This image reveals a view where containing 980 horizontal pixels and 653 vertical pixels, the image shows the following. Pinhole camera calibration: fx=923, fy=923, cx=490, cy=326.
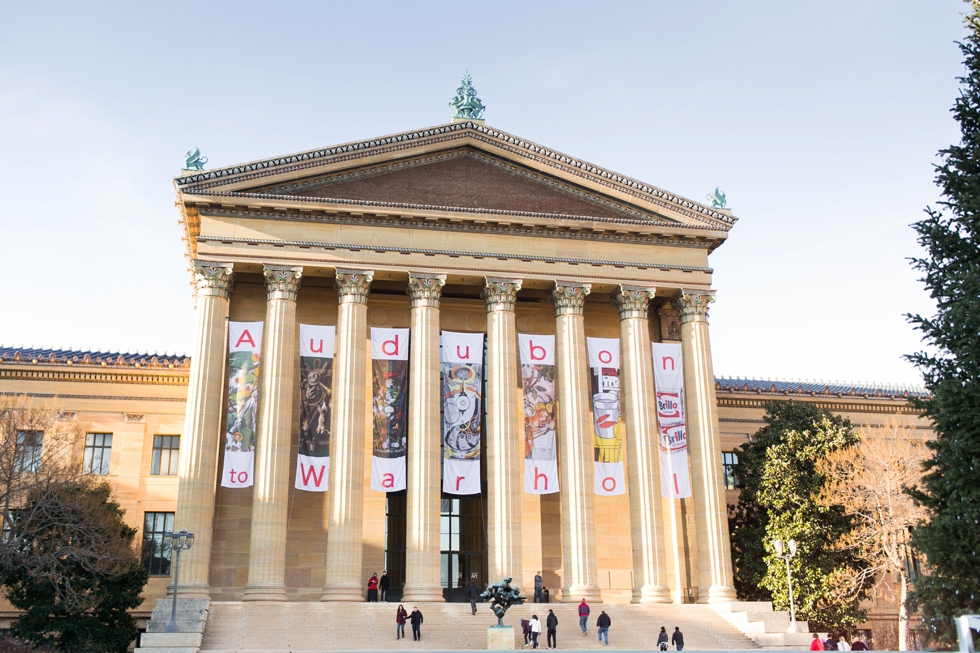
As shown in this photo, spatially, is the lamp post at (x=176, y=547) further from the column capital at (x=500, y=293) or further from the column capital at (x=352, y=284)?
the column capital at (x=500, y=293)

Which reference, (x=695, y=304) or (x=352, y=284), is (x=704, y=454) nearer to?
(x=695, y=304)

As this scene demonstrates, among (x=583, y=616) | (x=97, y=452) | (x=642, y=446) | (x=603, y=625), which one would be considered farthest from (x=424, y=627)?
(x=97, y=452)

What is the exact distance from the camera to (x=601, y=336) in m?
41.2

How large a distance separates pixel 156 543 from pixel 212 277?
1146 cm

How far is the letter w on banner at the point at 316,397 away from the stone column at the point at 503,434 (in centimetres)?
636

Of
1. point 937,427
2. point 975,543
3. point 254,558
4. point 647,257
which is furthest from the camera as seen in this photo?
point 647,257

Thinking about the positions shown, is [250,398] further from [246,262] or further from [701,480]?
[701,480]

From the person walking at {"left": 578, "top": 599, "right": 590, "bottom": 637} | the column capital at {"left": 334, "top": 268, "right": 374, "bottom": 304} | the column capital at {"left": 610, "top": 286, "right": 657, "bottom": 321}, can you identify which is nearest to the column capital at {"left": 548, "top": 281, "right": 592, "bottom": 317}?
the column capital at {"left": 610, "top": 286, "right": 657, "bottom": 321}

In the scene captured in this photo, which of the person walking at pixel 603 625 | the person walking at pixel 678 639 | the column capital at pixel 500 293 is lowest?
the person walking at pixel 678 639

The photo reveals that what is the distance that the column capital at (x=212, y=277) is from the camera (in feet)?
117

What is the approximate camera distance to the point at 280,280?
36.2 m

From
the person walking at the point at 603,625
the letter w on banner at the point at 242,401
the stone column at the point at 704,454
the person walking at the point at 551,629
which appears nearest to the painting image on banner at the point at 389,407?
the letter w on banner at the point at 242,401

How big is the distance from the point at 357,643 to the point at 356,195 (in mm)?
17515

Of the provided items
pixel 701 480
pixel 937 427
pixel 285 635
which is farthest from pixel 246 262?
pixel 937 427
